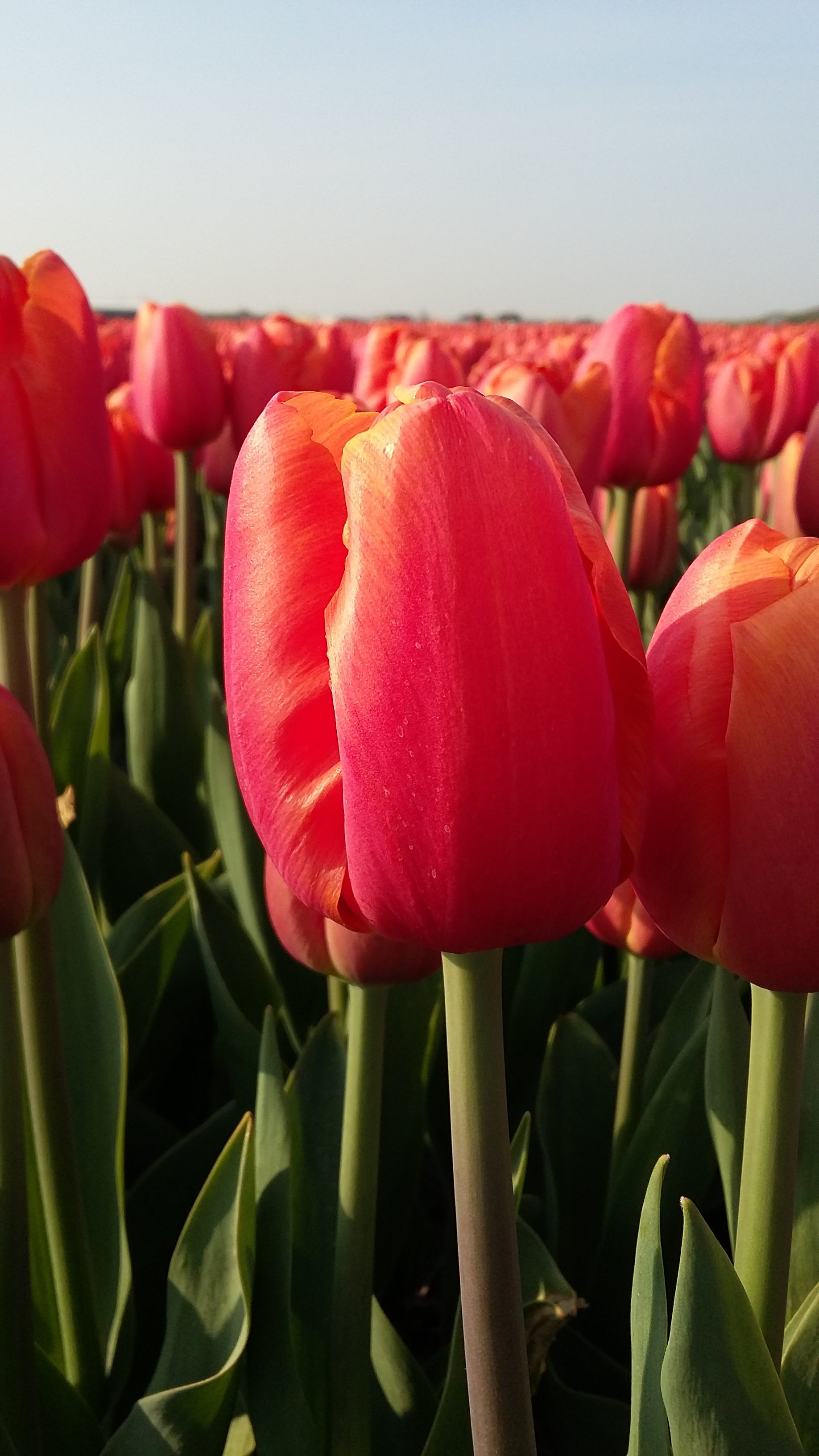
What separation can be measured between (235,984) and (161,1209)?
0.75ft

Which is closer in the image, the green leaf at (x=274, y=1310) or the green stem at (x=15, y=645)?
the green leaf at (x=274, y=1310)

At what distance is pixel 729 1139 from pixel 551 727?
0.53 meters

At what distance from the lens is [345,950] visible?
2.63 ft

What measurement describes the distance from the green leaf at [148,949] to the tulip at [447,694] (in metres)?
0.93

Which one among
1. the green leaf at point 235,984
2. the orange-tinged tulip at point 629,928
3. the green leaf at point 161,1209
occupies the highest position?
the orange-tinged tulip at point 629,928

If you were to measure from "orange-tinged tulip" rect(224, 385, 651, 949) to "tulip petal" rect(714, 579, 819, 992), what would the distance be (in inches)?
1.5

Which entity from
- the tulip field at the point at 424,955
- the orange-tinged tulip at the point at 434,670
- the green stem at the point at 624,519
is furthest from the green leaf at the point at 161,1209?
the green stem at the point at 624,519

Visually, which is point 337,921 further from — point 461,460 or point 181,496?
point 181,496

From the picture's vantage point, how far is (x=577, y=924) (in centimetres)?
51

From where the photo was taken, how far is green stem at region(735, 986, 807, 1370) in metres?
0.56

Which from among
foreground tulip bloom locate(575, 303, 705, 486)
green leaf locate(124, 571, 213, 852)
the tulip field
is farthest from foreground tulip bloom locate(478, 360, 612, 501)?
green leaf locate(124, 571, 213, 852)

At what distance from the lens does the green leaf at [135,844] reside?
1.83m

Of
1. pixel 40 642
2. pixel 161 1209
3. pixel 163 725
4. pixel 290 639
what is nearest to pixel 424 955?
pixel 290 639

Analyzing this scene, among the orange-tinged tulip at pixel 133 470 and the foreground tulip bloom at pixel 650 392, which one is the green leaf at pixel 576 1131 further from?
the orange-tinged tulip at pixel 133 470
